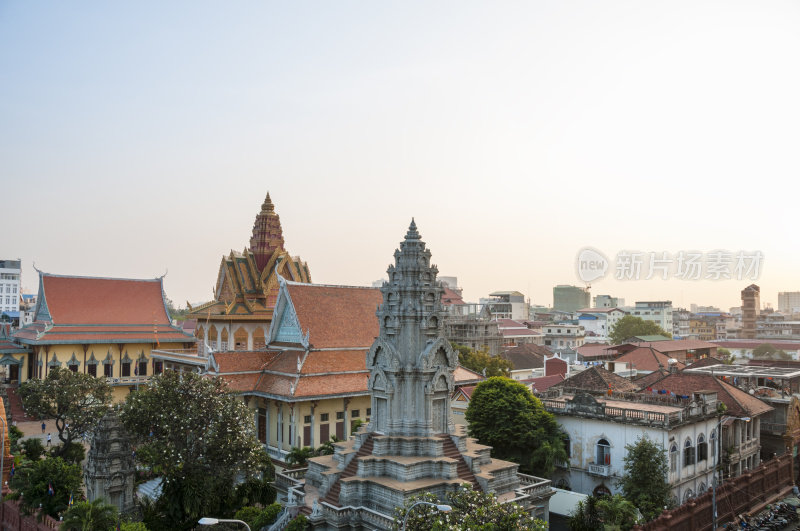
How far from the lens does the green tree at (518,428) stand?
2859cm

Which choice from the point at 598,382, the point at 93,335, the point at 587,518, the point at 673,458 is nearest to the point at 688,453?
the point at 673,458

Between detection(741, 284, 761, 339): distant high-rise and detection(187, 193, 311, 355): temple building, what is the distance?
312 ft

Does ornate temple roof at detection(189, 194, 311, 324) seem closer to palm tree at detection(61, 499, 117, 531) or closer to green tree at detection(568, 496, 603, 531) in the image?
palm tree at detection(61, 499, 117, 531)

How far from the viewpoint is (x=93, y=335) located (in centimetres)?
4828

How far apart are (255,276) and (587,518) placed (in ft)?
97.7

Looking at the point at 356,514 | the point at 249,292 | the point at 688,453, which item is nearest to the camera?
the point at 356,514

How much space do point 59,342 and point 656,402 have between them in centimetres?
4205

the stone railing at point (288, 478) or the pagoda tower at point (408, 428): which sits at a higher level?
the pagoda tower at point (408, 428)

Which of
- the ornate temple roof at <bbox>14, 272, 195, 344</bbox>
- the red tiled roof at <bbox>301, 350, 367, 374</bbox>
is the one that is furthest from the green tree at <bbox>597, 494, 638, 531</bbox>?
the ornate temple roof at <bbox>14, 272, 195, 344</bbox>

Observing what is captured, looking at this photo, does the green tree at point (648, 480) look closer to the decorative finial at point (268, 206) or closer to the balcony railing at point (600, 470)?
the balcony railing at point (600, 470)

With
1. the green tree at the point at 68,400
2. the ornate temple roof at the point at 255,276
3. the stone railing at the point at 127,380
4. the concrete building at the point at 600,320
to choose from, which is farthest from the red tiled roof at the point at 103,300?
the concrete building at the point at 600,320

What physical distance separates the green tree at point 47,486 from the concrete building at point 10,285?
12388 centimetres

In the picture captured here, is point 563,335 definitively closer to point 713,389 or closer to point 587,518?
point 713,389

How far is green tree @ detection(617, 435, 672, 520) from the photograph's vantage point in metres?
25.5
